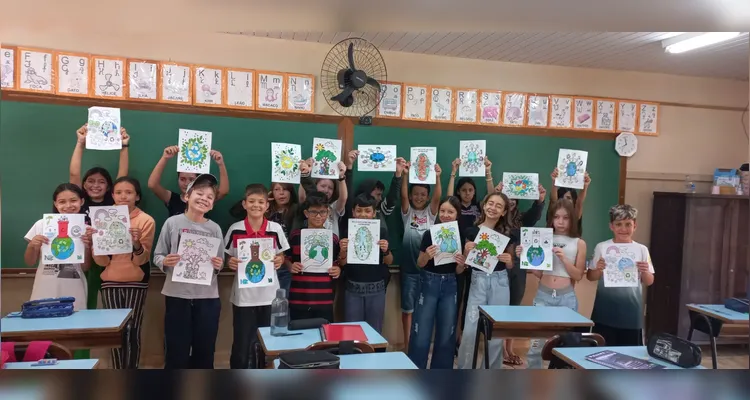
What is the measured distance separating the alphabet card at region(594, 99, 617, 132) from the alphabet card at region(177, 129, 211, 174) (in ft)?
11.6

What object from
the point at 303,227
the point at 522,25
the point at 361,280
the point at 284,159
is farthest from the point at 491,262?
the point at 522,25

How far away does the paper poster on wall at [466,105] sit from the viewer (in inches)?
165

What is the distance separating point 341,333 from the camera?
2396mm

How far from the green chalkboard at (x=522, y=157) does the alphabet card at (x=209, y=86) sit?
1.15 metres

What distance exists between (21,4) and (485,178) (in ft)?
13.5

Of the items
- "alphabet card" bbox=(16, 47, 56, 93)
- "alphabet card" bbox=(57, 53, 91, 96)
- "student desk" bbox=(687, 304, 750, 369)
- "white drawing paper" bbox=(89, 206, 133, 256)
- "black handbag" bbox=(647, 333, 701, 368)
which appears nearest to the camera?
"black handbag" bbox=(647, 333, 701, 368)

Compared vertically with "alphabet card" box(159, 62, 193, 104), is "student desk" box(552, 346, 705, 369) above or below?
below

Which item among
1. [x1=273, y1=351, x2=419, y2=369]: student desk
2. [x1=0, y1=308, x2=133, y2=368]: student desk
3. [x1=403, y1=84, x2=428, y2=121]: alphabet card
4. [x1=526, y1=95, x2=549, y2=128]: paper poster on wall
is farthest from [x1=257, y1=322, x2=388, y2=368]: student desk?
[x1=526, y1=95, x2=549, y2=128]: paper poster on wall

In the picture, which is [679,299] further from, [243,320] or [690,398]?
[690,398]

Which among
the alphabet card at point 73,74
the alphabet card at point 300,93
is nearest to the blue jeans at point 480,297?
the alphabet card at point 300,93

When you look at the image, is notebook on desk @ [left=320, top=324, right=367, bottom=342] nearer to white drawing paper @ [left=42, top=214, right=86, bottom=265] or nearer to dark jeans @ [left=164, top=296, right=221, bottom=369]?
dark jeans @ [left=164, top=296, right=221, bottom=369]

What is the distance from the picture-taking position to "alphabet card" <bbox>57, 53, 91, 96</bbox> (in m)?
3.32

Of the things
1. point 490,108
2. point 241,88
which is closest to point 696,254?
point 490,108

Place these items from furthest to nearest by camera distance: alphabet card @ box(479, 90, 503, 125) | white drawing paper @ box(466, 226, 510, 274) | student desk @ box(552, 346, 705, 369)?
1. alphabet card @ box(479, 90, 503, 125)
2. white drawing paper @ box(466, 226, 510, 274)
3. student desk @ box(552, 346, 705, 369)
